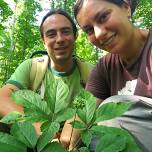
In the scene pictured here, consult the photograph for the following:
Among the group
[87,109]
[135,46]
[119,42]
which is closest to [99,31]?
[119,42]

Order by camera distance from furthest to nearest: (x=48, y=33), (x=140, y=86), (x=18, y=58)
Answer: (x=18, y=58)
(x=48, y=33)
(x=140, y=86)

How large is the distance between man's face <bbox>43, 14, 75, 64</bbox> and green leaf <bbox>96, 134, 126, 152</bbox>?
2700 mm

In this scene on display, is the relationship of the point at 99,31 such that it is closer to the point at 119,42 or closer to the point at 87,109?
the point at 119,42

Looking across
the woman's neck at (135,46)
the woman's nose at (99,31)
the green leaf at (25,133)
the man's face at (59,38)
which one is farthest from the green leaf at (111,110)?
the man's face at (59,38)

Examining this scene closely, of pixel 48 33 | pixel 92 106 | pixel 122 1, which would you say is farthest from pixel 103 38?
pixel 48 33

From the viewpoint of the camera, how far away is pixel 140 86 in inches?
85.9

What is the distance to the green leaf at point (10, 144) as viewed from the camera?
1.06 metres

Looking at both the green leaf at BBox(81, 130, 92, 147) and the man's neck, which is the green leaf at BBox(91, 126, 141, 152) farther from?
the man's neck

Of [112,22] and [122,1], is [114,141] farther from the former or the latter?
[122,1]

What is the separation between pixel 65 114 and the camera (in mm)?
1152

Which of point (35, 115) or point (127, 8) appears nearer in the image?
point (35, 115)

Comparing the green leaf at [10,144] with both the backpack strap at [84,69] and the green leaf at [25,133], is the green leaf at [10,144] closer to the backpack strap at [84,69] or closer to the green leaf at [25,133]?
the green leaf at [25,133]

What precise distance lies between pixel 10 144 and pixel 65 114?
0.71 ft

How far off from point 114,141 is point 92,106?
159mm
